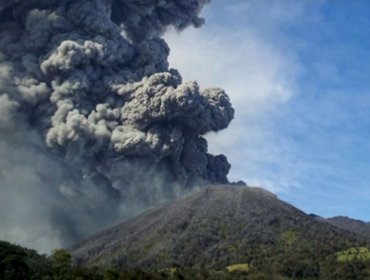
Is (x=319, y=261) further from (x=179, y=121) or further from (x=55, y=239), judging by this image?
(x=55, y=239)

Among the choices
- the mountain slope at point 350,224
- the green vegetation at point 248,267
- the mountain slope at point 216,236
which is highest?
the mountain slope at point 350,224

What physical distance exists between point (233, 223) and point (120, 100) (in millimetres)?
21044

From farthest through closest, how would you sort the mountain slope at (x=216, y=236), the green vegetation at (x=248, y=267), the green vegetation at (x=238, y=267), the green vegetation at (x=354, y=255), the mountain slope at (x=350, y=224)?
the mountain slope at (x=350, y=224) < the mountain slope at (x=216, y=236) < the green vegetation at (x=354, y=255) < the green vegetation at (x=238, y=267) < the green vegetation at (x=248, y=267)

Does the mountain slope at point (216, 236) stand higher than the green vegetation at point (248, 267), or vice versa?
the mountain slope at point (216, 236)

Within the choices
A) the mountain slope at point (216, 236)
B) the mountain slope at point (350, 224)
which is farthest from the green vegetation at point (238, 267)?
the mountain slope at point (350, 224)

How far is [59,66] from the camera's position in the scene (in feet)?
287

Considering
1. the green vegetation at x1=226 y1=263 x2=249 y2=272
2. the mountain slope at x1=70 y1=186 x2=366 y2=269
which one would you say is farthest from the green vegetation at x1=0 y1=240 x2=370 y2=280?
the mountain slope at x1=70 y1=186 x2=366 y2=269

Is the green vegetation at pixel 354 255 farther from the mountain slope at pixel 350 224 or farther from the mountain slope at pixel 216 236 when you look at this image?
the mountain slope at pixel 350 224

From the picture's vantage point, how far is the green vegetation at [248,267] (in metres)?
54.5

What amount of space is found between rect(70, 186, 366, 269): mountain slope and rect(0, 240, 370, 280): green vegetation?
0.34 m

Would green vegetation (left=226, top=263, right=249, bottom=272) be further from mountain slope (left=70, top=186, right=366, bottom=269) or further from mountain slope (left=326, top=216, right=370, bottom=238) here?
mountain slope (left=326, top=216, right=370, bottom=238)

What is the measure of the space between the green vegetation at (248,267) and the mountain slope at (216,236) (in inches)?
13.5

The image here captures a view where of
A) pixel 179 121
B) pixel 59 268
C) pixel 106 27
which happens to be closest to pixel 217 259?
pixel 179 121

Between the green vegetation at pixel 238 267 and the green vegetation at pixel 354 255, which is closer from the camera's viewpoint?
the green vegetation at pixel 238 267
